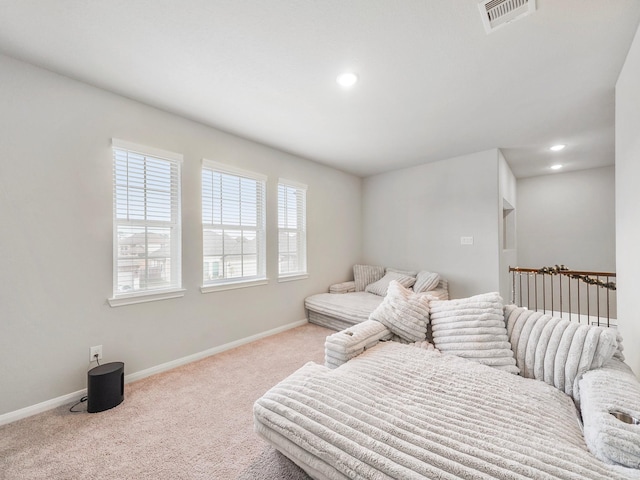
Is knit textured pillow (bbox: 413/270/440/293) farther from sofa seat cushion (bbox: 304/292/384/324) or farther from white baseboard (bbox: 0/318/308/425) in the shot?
white baseboard (bbox: 0/318/308/425)

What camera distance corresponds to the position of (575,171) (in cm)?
516

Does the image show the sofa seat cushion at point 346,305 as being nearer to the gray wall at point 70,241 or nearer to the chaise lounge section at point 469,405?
the gray wall at point 70,241

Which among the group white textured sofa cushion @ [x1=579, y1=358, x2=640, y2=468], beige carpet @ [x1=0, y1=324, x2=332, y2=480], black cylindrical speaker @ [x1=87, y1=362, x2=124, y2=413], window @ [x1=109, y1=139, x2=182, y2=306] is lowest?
beige carpet @ [x1=0, y1=324, x2=332, y2=480]

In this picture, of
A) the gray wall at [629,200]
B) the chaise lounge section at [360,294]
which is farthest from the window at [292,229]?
the gray wall at [629,200]

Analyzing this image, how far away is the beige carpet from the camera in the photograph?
1.48 metres

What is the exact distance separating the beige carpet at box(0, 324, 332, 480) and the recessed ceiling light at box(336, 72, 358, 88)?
268cm

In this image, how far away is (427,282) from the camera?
402 cm

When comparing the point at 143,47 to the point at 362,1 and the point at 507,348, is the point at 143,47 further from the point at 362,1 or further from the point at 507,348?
the point at 507,348

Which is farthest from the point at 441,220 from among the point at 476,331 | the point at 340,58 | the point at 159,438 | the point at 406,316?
the point at 159,438

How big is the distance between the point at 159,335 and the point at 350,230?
11.3 feet

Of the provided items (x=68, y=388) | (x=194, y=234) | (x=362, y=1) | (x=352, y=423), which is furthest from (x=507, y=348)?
(x=68, y=388)

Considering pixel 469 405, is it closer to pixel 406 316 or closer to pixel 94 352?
pixel 406 316

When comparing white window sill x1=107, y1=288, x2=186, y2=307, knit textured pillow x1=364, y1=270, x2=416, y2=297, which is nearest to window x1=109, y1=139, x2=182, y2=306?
white window sill x1=107, y1=288, x2=186, y2=307

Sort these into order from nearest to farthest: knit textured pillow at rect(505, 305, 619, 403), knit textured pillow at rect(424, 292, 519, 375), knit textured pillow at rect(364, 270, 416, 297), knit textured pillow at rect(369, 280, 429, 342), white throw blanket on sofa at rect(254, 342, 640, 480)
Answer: white throw blanket on sofa at rect(254, 342, 640, 480) → knit textured pillow at rect(505, 305, 619, 403) → knit textured pillow at rect(424, 292, 519, 375) → knit textured pillow at rect(369, 280, 429, 342) → knit textured pillow at rect(364, 270, 416, 297)
